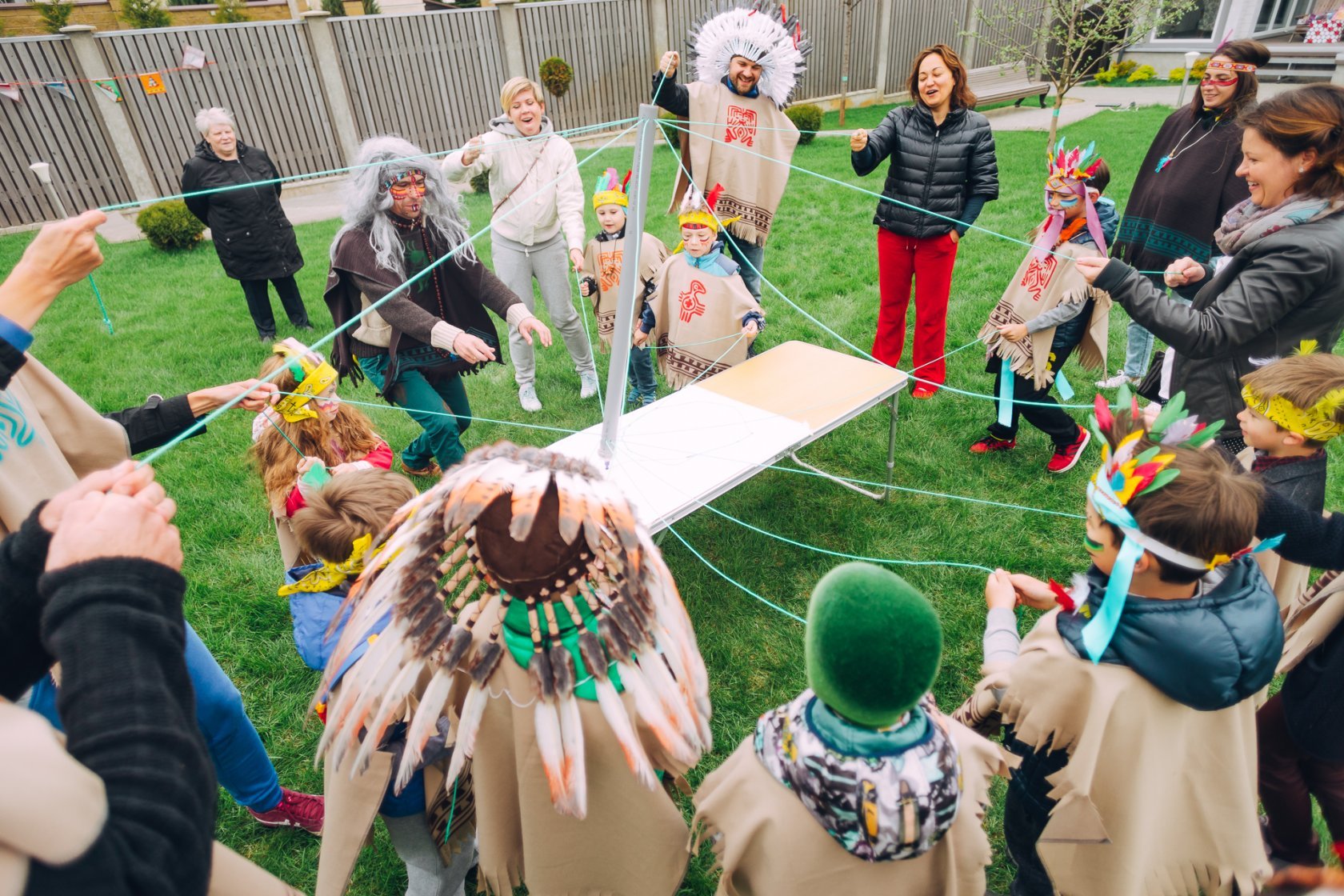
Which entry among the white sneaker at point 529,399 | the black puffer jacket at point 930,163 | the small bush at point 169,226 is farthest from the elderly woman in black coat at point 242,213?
the black puffer jacket at point 930,163

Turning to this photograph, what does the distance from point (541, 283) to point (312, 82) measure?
821cm

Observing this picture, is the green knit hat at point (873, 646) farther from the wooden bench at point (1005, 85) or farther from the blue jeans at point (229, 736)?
the wooden bench at point (1005, 85)

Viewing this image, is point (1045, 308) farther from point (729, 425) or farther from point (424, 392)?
point (424, 392)

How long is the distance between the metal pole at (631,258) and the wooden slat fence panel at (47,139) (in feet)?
34.3

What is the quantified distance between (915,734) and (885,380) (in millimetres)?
2460

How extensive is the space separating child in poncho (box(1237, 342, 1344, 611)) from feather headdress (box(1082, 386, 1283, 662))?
0.45 metres

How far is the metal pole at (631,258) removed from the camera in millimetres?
2219

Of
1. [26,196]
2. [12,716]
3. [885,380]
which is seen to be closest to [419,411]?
[885,380]

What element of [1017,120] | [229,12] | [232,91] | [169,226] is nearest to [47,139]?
[232,91]

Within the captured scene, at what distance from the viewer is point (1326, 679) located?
1881 mm

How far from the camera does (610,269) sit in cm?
439

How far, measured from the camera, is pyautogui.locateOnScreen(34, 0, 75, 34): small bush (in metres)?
12.4

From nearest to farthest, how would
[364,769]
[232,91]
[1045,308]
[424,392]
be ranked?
[364,769], [424,392], [1045,308], [232,91]

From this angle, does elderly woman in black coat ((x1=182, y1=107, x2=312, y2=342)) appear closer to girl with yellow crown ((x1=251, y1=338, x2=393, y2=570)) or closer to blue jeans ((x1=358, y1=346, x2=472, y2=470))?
blue jeans ((x1=358, y1=346, x2=472, y2=470))
